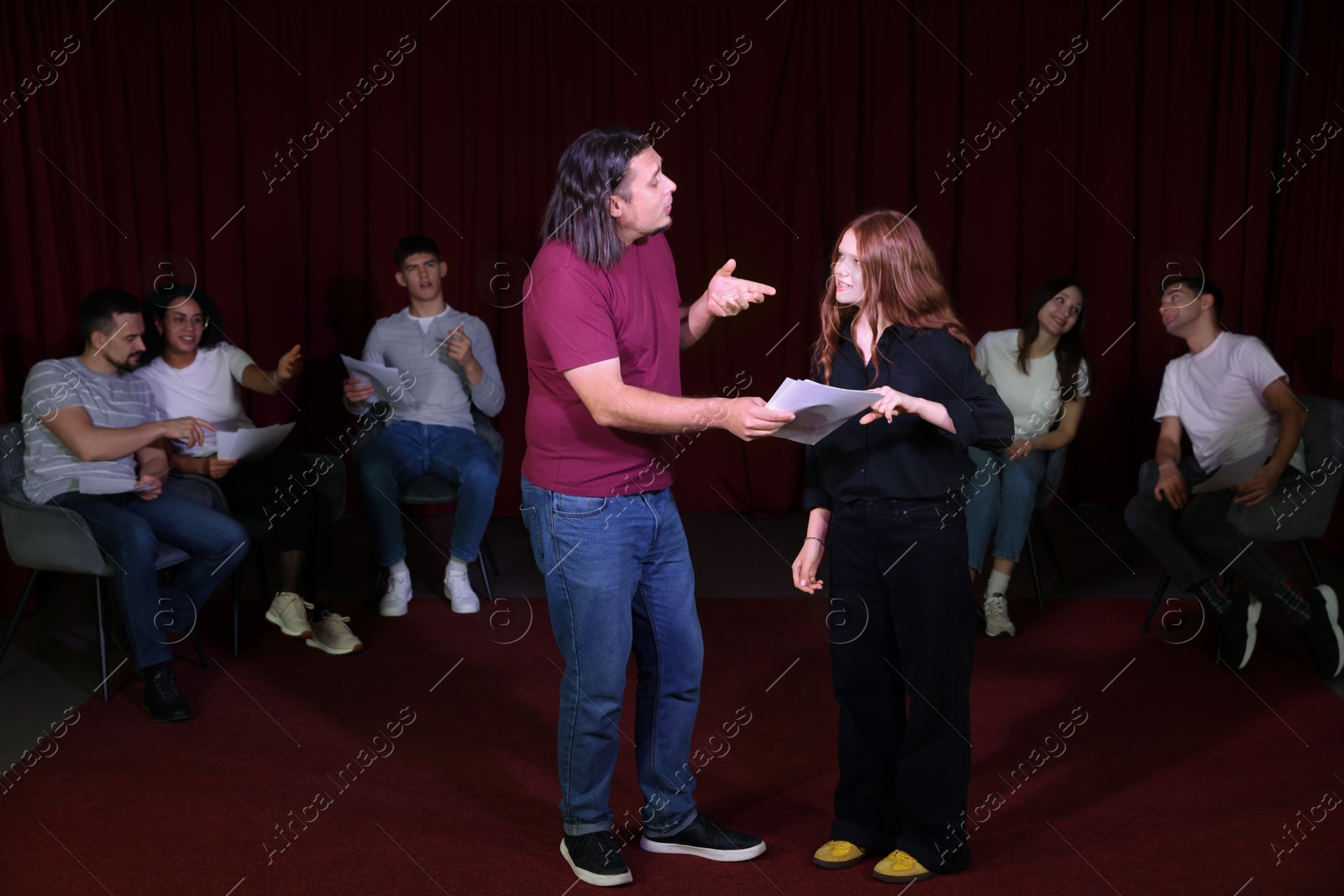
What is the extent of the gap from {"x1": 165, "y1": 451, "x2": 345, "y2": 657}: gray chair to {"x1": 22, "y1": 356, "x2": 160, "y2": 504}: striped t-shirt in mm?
204

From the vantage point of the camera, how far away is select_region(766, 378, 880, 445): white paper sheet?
1814 millimetres

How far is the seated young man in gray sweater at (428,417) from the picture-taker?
4059 millimetres

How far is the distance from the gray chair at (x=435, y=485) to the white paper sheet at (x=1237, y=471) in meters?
2.43

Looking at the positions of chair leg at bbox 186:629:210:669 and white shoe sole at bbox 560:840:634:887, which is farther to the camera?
chair leg at bbox 186:629:210:669

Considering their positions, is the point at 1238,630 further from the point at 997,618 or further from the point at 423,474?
the point at 423,474

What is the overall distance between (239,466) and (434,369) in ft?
2.73

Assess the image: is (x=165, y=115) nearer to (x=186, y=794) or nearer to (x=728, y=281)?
(x=186, y=794)

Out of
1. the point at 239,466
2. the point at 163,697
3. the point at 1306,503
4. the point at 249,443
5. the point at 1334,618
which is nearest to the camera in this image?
the point at 163,697

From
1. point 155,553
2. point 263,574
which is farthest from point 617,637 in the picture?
point 263,574

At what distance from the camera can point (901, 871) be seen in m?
2.24

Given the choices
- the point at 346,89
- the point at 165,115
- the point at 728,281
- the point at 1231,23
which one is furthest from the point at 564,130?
the point at 728,281

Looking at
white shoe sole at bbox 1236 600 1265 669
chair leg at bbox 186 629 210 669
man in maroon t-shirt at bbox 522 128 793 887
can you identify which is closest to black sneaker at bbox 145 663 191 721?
chair leg at bbox 186 629 210 669

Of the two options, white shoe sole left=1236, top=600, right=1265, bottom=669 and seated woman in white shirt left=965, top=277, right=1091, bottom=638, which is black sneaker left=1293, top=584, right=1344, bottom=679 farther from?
seated woman in white shirt left=965, top=277, right=1091, bottom=638

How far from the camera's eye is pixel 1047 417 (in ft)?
13.2
